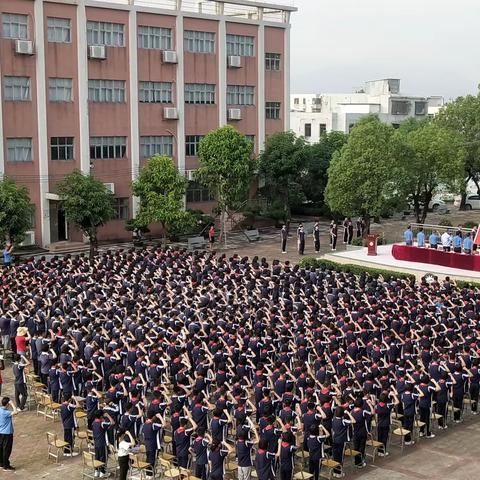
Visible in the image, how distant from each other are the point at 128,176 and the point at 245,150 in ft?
19.4

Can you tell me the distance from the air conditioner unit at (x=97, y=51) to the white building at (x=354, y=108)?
23.0m

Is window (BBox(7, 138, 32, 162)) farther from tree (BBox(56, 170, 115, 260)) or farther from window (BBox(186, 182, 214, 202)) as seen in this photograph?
window (BBox(186, 182, 214, 202))

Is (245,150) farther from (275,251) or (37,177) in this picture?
(37,177)

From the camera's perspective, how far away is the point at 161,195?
1375 inches

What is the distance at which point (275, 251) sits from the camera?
3544 cm

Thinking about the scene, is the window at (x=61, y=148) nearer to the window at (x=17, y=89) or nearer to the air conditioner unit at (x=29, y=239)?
the window at (x=17, y=89)

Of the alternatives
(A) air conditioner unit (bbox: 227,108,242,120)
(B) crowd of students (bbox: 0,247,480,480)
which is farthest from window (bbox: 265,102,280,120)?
(B) crowd of students (bbox: 0,247,480,480)

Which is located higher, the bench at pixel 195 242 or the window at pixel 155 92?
the window at pixel 155 92

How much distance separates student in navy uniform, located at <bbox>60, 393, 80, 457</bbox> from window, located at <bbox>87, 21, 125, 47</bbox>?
85.3ft

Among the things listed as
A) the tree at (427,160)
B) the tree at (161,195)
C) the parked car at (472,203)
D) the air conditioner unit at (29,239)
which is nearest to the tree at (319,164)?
the tree at (427,160)

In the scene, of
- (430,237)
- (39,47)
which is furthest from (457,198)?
(39,47)

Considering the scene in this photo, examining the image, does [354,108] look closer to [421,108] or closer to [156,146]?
[421,108]

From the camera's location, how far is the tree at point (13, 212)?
29453mm

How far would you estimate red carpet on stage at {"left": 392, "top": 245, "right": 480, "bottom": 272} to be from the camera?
27516 mm
